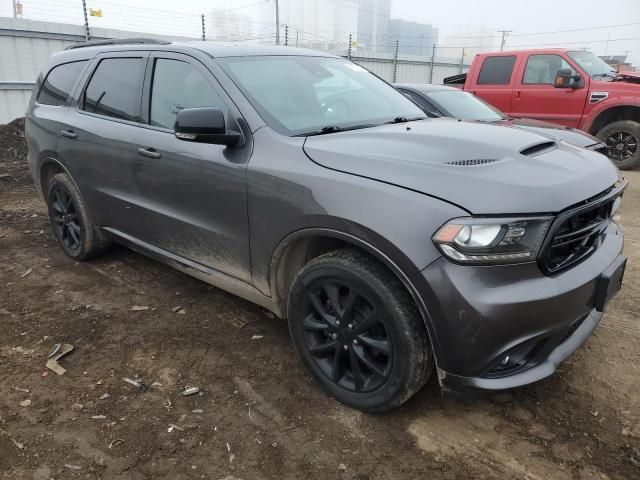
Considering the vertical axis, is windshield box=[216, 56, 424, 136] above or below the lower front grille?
above

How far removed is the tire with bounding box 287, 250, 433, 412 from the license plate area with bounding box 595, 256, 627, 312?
81 cm

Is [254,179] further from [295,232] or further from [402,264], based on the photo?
[402,264]

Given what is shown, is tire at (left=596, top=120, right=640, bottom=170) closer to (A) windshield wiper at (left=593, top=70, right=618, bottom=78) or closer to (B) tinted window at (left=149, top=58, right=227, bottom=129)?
(A) windshield wiper at (left=593, top=70, right=618, bottom=78)

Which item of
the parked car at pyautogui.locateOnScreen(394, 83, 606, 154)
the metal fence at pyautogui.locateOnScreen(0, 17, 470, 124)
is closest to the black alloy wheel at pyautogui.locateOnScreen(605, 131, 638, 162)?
the parked car at pyautogui.locateOnScreen(394, 83, 606, 154)

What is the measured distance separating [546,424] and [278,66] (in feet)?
8.17

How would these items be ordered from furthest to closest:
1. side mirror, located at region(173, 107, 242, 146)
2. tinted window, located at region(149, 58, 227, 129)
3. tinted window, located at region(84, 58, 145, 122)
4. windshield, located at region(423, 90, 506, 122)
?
windshield, located at region(423, 90, 506, 122), tinted window, located at region(84, 58, 145, 122), tinted window, located at region(149, 58, 227, 129), side mirror, located at region(173, 107, 242, 146)

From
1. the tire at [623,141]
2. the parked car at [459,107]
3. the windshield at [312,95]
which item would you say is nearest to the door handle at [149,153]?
the windshield at [312,95]

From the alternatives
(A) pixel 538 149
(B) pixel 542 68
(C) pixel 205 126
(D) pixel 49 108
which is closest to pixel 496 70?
(B) pixel 542 68

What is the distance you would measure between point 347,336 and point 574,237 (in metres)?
1.10

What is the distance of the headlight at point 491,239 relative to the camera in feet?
6.54

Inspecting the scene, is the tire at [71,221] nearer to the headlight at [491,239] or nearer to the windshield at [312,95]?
the windshield at [312,95]

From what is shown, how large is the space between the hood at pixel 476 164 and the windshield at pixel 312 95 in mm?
259

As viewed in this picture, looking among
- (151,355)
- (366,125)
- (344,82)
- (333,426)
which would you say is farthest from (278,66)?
(333,426)

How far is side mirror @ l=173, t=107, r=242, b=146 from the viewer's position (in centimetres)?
258
